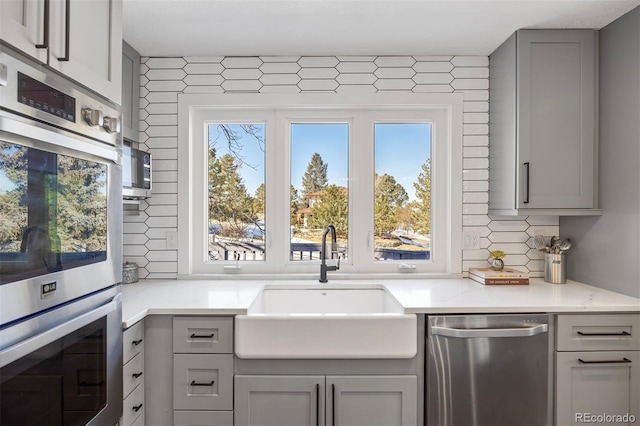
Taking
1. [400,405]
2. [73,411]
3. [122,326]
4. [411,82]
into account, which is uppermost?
[411,82]

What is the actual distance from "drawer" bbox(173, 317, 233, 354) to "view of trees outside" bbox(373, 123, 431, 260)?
114 cm

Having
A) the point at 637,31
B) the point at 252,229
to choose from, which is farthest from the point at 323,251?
the point at 637,31

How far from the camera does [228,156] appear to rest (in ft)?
8.16

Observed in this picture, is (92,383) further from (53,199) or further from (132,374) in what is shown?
(53,199)

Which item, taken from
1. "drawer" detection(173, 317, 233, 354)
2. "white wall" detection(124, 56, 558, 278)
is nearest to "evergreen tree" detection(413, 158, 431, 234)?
"white wall" detection(124, 56, 558, 278)

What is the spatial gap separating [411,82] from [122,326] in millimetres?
2076

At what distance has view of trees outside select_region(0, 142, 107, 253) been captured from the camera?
875mm

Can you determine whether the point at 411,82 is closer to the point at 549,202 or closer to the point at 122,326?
the point at 549,202

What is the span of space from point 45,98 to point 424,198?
208 cm

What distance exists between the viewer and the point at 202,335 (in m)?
1.72

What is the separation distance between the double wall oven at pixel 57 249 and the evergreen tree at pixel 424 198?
180 centimetres

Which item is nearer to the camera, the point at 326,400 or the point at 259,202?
the point at 326,400

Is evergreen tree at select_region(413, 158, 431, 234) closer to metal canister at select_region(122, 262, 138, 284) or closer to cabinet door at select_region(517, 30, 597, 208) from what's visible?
cabinet door at select_region(517, 30, 597, 208)

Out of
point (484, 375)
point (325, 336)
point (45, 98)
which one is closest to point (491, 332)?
point (484, 375)
